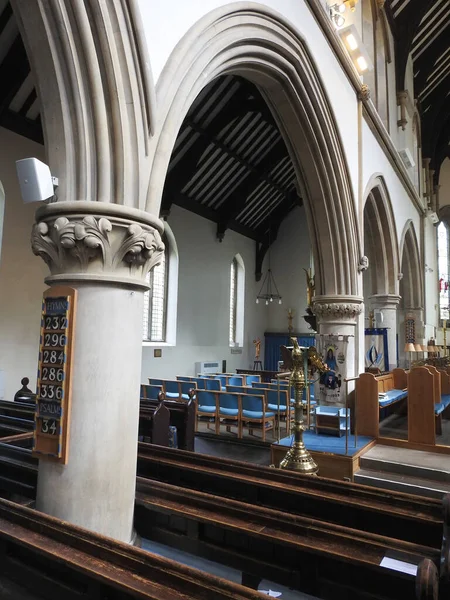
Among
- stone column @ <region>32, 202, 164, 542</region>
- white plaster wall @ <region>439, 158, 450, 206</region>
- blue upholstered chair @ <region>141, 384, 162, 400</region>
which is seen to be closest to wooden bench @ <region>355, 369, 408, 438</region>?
blue upholstered chair @ <region>141, 384, 162, 400</region>

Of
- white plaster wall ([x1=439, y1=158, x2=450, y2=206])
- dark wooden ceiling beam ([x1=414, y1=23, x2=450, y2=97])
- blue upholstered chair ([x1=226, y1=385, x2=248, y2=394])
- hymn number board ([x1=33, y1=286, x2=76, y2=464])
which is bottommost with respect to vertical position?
blue upholstered chair ([x1=226, y1=385, x2=248, y2=394])

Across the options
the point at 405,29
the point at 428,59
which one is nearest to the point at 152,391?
the point at 405,29

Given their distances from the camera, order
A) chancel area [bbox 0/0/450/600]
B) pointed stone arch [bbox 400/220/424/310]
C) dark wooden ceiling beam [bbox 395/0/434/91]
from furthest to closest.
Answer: pointed stone arch [bbox 400/220/424/310] → dark wooden ceiling beam [bbox 395/0/434/91] → chancel area [bbox 0/0/450/600]

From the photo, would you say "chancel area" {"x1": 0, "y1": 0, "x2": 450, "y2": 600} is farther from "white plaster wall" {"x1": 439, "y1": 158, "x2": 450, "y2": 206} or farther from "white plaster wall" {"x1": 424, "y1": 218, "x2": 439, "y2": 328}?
"white plaster wall" {"x1": 439, "y1": 158, "x2": 450, "y2": 206}

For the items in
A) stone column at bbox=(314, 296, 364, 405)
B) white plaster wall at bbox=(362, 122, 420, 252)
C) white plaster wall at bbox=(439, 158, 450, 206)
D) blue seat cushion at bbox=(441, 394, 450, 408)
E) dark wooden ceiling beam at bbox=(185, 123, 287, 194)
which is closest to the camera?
stone column at bbox=(314, 296, 364, 405)

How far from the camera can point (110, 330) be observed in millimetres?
2006

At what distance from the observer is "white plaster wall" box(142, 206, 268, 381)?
10.8m

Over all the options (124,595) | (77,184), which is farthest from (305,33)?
(124,595)

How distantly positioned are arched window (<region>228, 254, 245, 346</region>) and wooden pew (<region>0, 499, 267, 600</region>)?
11843 mm

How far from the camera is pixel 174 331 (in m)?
10.8

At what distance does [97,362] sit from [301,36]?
4116mm

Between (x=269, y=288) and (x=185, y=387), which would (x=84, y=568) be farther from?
(x=269, y=288)

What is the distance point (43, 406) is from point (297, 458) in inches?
76.7

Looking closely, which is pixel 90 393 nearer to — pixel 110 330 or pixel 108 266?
pixel 110 330
